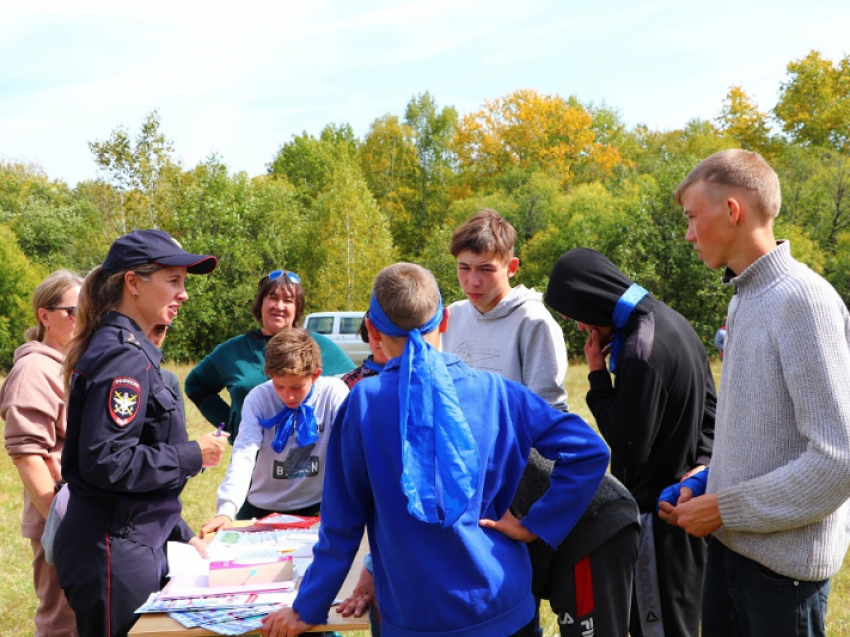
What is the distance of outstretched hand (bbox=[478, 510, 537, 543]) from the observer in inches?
76.1

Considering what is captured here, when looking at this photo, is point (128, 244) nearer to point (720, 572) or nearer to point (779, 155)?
point (720, 572)

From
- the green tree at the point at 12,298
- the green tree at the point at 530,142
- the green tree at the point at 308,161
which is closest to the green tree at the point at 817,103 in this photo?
the green tree at the point at 530,142

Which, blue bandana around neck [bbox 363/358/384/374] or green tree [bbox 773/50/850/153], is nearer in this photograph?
blue bandana around neck [bbox 363/358/384/374]

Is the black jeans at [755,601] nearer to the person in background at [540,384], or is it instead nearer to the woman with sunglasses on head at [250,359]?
the person in background at [540,384]

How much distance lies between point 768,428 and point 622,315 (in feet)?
2.40

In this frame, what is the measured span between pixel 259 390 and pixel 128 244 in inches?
44.1

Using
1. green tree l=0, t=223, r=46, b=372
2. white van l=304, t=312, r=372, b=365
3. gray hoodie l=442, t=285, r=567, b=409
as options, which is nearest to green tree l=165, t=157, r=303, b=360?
green tree l=0, t=223, r=46, b=372

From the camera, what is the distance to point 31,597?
4.94 metres

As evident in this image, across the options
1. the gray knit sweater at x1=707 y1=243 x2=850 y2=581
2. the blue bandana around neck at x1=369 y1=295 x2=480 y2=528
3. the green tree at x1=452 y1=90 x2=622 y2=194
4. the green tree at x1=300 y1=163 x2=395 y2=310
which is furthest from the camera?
the green tree at x1=452 y1=90 x2=622 y2=194

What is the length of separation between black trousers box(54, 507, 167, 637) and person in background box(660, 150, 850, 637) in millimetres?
1680

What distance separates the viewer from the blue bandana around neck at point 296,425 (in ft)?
11.1

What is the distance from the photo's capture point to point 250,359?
14.1 feet

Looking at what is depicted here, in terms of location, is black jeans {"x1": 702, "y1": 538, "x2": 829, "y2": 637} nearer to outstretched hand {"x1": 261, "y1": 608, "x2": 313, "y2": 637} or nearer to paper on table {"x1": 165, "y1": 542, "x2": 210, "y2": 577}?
outstretched hand {"x1": 261, "y1": 608, "x2": 313, "y2": 637}

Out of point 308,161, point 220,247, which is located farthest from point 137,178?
point 308,161
